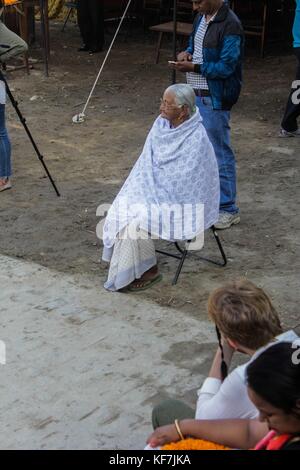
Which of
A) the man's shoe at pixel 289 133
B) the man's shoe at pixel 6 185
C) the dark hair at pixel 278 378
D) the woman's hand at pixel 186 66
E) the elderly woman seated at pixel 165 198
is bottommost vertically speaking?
the man's shoe at pixel 289 133

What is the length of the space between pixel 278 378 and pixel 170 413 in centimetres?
94

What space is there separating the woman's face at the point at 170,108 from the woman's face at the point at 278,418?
2.98 meters

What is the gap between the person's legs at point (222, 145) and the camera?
20.2 feet

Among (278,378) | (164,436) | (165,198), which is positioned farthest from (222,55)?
(278,378)

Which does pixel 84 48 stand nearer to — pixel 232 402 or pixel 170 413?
pixel 170 413

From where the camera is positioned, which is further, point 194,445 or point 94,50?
point 94,50

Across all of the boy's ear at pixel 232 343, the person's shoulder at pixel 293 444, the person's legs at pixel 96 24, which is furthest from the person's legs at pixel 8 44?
the person's legs at pixel 96 24

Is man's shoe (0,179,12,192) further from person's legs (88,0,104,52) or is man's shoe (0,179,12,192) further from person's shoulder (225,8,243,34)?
person's legs (88,0,104,52)

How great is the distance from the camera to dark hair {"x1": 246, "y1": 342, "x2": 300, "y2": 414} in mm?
2588

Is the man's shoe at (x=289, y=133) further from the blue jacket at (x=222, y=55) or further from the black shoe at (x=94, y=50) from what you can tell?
the black shoe at (x=94, y=50)

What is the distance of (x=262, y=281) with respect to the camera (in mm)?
5594

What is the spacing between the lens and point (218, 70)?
5973mm

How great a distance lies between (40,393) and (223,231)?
2476 mm

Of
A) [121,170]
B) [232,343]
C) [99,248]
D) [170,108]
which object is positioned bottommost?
[121,170]
